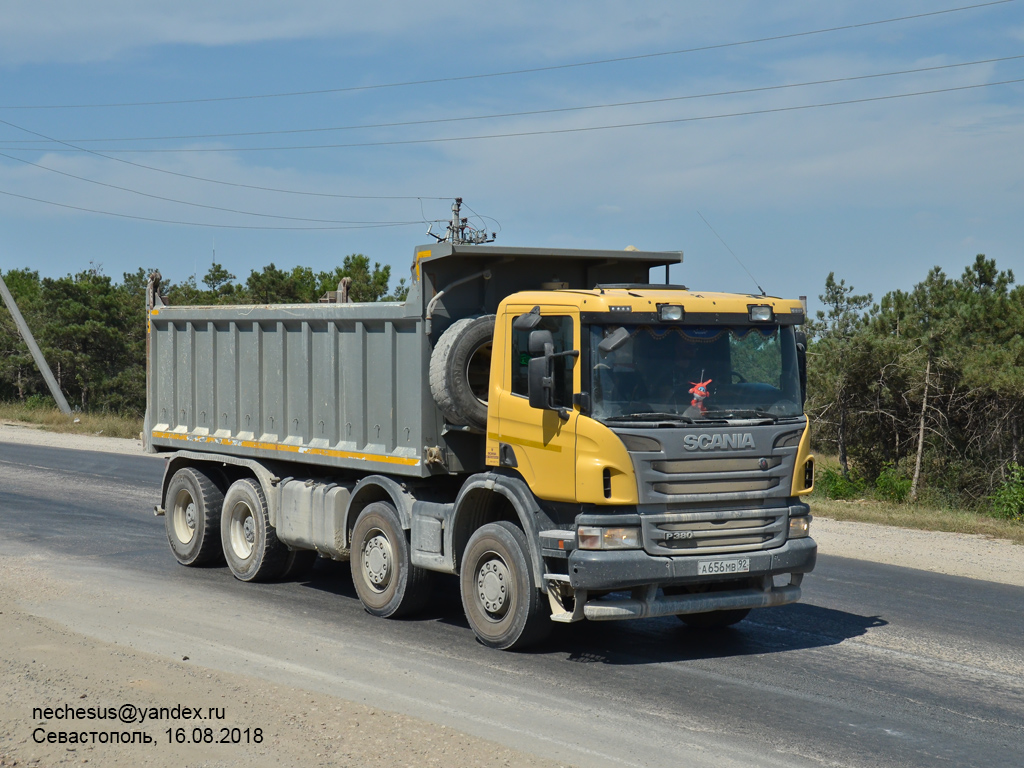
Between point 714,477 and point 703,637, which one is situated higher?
point 714,477

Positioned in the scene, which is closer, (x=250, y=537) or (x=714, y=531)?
(x=714, y=531)

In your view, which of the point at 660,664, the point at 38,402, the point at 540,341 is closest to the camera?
the point at 540,341

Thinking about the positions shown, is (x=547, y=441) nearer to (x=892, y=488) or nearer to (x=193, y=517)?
(x=193, y=517)

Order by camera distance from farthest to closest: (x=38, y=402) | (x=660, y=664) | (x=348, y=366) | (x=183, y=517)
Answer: (x=38, y=402), (x=183, y=517), (x=348, y=366), (x=660, y=664)

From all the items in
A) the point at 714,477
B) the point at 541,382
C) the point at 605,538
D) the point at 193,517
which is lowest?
the point at 193,517

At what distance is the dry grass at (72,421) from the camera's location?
33978 mm

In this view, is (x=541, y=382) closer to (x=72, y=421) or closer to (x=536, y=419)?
(x=536, y=419)

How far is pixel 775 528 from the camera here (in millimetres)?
8539

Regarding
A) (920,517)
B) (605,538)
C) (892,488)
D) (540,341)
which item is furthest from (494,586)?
(892,488)

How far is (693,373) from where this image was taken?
843cm

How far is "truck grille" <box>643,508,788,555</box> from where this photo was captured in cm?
807

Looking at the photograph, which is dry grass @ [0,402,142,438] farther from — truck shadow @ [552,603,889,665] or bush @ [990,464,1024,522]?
truck shadow @ [552,603,889,665]

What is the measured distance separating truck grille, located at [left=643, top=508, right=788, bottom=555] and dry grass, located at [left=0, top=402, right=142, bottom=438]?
27885 millimetres

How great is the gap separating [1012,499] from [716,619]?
11927mm
